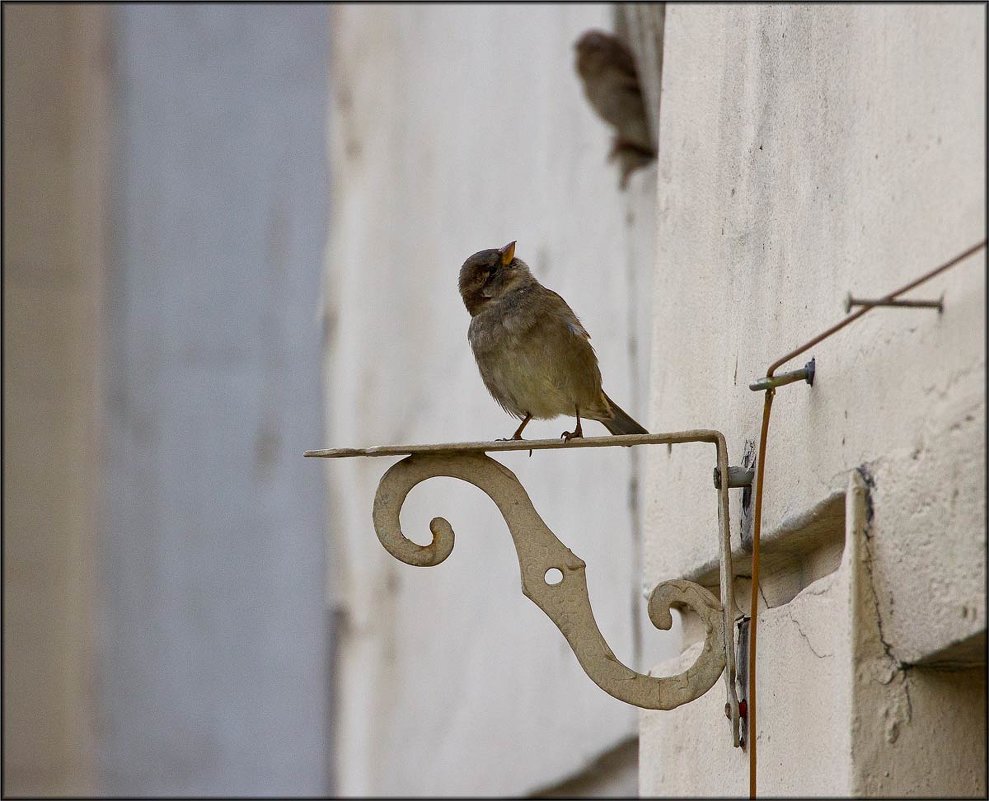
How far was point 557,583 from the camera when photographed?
2.10m

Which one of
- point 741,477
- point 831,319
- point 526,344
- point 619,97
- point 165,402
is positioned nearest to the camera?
point 831,319

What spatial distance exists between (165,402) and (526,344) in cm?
708

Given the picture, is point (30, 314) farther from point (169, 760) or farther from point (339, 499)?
point (339, 499)

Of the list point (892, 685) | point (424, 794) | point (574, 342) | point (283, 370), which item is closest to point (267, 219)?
point (283, 370)

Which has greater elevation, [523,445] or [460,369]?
[460,369]

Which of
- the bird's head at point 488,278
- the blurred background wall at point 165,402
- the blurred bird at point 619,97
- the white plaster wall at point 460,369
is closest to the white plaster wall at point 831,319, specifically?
the bird's head at point 488,278

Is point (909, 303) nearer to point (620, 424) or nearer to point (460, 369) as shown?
point (620, 424)

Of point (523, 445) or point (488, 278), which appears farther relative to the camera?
point (488, 278)

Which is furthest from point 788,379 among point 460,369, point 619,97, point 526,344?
point 460,369

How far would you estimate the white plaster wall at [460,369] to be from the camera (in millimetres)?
4555

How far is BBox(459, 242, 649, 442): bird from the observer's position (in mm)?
2789

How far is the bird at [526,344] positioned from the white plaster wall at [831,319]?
0.46 feet

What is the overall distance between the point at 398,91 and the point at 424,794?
105 inches

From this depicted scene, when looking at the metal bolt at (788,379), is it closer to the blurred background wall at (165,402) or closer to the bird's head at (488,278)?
the bird's head at (488,278)
